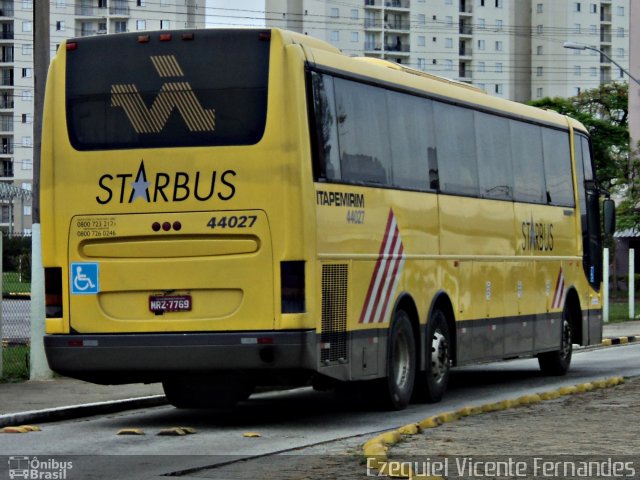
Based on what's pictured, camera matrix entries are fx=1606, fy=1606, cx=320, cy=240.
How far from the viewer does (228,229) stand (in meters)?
14.8

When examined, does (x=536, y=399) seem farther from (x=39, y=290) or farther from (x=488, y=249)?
(x=39, y=290)

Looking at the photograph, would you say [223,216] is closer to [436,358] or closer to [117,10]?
[436,358]

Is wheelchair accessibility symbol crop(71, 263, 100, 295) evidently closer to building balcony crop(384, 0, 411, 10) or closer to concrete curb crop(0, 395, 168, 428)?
concrete curb crop(0, 395, 168, 428)

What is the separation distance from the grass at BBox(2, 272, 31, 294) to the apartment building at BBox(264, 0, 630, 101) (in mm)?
93290

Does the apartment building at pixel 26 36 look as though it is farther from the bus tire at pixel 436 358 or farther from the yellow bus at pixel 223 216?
the yellow bus at pixel 223 216

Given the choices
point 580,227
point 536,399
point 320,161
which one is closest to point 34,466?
point 320,161

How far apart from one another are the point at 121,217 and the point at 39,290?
556cm

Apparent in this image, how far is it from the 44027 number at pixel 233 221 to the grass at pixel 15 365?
626cm

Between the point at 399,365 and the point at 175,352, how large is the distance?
10.1 feet

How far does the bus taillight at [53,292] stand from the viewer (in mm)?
15352

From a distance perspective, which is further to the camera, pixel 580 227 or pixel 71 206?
pixel 580 227

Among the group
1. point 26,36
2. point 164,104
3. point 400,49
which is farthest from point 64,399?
point 400,49

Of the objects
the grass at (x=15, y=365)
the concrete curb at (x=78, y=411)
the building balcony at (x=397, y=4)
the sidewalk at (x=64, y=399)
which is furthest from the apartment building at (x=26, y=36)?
the concrete curb at (x=78, y=411)

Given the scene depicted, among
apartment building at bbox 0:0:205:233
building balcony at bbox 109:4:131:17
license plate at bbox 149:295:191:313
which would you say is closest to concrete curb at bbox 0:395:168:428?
license plate at bbox 149:295:191:313
